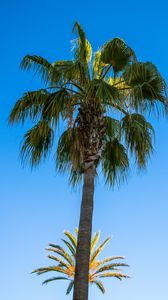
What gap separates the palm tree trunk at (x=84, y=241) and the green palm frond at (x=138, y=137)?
1.64 metres

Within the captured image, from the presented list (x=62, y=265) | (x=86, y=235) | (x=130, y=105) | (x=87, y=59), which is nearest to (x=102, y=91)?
(x=130, y=105)

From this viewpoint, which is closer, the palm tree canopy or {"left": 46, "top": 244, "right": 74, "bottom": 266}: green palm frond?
the palm tree canopy

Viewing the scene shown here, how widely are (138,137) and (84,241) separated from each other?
358cm

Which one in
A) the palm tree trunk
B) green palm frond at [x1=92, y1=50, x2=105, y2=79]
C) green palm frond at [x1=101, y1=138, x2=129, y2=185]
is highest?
green palm frond at [x1=92, y1=50, x2=105, y2=79]

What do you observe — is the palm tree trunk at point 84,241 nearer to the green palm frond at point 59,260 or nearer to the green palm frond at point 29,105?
the green palm frond at point 29,105

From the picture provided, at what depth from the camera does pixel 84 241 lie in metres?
10.3

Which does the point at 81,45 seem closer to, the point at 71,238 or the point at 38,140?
the point at 38,140

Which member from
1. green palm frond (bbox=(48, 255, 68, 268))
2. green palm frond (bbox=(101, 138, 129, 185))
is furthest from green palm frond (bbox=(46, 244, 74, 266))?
green palm frond (bbox=(101, 138, 129, 185))

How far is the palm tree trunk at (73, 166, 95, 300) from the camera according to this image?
968 centimetres

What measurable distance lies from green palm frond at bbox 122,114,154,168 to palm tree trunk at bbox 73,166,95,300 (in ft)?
5.38

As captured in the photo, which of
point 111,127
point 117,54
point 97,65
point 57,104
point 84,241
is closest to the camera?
point 84,241

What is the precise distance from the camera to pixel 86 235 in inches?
409

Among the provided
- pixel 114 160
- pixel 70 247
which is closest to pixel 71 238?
pixel 70 247

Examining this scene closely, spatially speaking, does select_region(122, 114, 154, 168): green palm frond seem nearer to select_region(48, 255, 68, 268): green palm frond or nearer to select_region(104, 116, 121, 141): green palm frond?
select_region(104, 116, 121, 141): green palm frond
